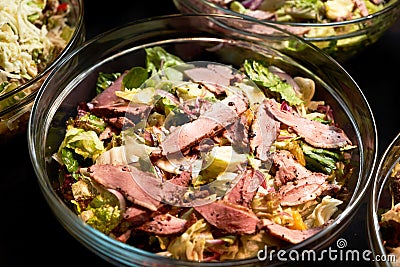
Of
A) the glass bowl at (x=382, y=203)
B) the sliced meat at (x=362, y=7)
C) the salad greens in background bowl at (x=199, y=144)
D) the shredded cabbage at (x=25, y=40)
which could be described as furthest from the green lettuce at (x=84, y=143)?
the sliced meat at (x=362, y=7)

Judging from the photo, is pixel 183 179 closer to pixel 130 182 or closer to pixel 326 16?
pixel 130 182

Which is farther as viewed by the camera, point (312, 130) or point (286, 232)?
point (312, 130)

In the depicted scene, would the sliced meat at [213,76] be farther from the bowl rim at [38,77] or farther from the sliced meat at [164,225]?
the sliced meat at [164,225]

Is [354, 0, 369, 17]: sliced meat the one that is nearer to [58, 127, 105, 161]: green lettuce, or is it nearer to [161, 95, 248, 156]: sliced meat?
[161, 95, 248, 156]: sliced meat

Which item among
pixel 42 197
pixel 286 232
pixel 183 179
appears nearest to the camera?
pixel 286 232

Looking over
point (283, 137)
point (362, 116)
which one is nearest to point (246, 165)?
point (283, 137)

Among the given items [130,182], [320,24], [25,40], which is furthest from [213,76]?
[25,40]
